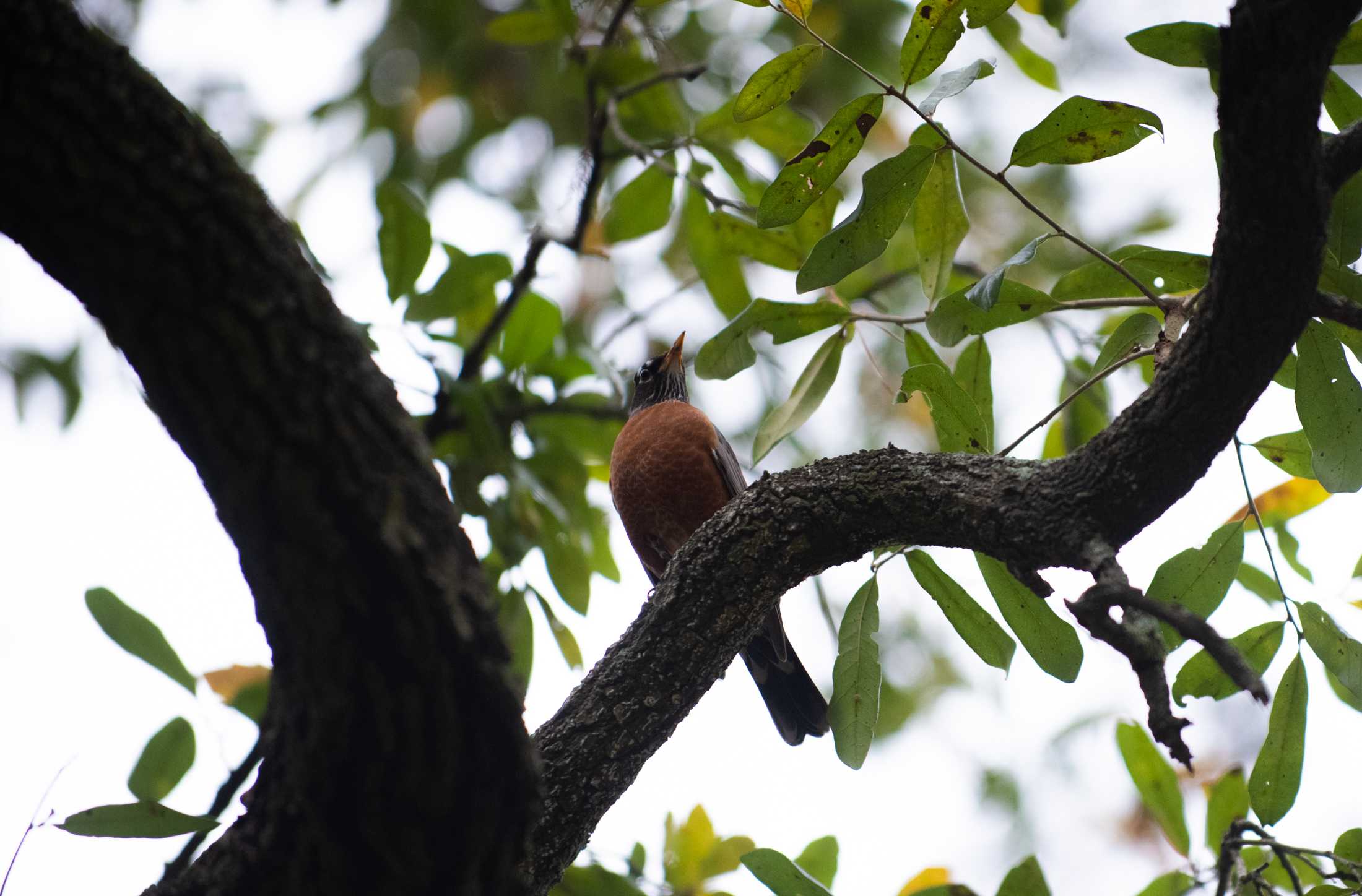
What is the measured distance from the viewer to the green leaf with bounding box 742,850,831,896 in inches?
93.4

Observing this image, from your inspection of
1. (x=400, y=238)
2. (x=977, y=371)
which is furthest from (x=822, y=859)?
(x=400, y=238)

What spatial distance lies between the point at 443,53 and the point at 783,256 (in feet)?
12.9

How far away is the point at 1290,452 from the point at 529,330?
2.58 metres

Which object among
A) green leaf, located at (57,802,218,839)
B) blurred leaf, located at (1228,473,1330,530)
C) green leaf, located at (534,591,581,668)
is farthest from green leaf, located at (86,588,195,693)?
blurred leaf, located at (1228,473,1330,530)

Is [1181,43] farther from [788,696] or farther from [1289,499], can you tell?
[788,696]

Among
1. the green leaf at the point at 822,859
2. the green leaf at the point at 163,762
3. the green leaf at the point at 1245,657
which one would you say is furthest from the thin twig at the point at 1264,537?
the green leaf at the point at 163,762

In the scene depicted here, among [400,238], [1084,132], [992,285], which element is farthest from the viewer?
[400,238]

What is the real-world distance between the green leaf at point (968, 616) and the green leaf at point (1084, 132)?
0.99 m

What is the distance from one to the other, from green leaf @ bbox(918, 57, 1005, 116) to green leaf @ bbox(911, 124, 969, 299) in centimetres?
36

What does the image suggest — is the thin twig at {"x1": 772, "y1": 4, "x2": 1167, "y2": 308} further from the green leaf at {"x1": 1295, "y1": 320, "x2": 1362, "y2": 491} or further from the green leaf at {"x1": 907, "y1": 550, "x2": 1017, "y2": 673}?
the green leaf at {"x1": 907, "y1": 550, "x2": 1017, "y2": 673}

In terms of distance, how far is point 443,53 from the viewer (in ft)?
20.3

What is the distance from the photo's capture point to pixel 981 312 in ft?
7.81

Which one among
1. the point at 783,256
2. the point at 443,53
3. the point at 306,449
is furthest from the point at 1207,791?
the point at 443,53

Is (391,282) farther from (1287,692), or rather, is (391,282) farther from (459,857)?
(1287,692)
